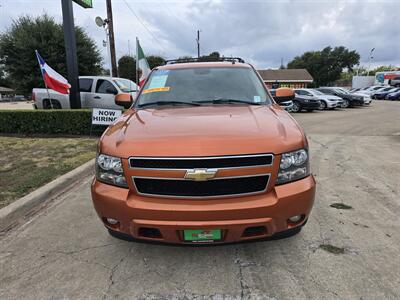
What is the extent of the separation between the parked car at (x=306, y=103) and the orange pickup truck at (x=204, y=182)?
18.2 metres

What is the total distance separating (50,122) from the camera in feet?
30.5

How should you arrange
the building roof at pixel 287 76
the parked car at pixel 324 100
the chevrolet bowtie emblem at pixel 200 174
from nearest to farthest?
the chevrolet bowtie emblem at pixel 200 174 < the parked car at pixel 324 100 < the building roof at pixel 287 76

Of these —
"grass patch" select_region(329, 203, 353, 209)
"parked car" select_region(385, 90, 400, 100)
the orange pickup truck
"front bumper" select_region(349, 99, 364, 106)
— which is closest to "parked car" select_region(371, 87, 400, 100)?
"parked car" select_region(385, 90, 400, 100)

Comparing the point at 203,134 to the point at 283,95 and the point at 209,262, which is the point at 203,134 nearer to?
the point at 209,262

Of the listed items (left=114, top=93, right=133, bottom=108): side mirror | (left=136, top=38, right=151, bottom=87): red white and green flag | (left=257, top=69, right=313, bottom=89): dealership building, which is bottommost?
(left=114, top=93, right=133, bottom=108): side mirror

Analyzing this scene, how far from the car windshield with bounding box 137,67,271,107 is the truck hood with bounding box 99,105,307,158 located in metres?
0.49

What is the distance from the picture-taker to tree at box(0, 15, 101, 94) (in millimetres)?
18531

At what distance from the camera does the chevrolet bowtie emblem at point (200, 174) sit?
7.61ft

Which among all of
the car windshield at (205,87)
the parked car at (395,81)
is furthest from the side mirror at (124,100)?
the parked car at (395,81)

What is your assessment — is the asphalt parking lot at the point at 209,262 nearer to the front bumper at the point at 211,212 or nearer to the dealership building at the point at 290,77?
the front bumper at the point at 211,212

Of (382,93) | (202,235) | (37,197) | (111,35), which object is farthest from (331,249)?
(382,93)

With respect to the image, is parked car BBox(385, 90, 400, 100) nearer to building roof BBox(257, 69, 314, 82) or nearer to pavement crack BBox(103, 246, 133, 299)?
building roof BBox(257, 69, 314, 82)

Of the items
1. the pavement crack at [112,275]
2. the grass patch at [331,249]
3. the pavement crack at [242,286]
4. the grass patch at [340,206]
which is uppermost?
the grass patch at [340,206]

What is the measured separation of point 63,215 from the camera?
13.0 feet
